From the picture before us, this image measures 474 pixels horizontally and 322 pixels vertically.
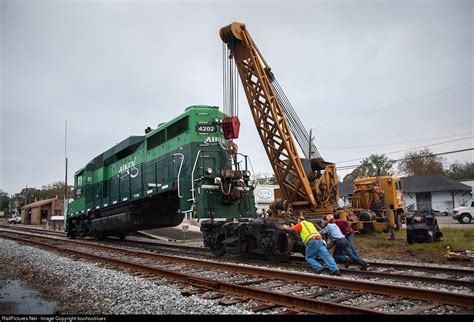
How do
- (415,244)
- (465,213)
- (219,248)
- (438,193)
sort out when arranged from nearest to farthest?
(219,248) → (415,244) → (465,213) → (438,193)

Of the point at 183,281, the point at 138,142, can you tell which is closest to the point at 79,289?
the point at 183,281

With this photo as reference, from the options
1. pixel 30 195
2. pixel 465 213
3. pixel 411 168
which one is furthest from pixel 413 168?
pixel 30 195

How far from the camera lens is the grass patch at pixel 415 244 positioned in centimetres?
1130

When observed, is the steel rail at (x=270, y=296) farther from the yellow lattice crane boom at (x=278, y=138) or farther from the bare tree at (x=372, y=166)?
the bare tree at (x=372, y=166)

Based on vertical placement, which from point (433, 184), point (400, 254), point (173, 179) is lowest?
point (400, 254)

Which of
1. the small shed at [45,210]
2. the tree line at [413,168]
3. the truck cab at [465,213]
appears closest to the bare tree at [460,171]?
the tree line at [413,168]

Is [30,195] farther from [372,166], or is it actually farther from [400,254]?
[400,254]

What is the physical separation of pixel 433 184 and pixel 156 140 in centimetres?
4004

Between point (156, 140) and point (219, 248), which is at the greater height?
point (156, 140)

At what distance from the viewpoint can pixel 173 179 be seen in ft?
37.2

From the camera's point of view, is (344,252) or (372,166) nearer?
(344,252)

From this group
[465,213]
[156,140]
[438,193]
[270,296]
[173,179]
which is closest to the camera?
[270,296]

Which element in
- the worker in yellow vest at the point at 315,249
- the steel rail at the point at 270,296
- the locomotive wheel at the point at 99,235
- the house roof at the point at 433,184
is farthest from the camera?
the house roof at the point at 433,184

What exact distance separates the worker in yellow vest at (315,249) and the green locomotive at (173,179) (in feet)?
9.70
